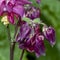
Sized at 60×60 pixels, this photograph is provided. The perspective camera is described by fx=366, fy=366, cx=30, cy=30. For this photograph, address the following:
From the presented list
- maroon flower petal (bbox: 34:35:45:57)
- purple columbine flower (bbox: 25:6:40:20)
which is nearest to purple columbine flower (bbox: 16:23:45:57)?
maroon flower petal (bbox: 34:35:45:57)

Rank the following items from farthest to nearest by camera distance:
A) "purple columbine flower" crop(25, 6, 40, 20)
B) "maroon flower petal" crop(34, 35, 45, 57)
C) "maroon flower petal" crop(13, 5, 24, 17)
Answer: "purple columbine flower" crop(25, 6, 40, 20) → "maroon flower petal" crop(34, 35, 45, 57) → "maroon flower petal" crop(13, 5, 24, 17)

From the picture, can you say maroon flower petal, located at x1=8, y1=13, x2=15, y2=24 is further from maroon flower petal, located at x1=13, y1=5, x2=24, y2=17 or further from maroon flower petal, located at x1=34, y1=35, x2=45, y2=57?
maroon flower petal, located at x1=34, y1=35, x2=45, y2=57

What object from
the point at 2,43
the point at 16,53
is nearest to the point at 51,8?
the point at 2,43

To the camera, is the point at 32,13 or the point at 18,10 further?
the point at 32,13

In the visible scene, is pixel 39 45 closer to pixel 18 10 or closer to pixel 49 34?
pixel 49 34

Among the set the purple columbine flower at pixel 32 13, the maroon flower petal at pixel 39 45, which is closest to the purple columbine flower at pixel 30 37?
the maroon flower petal at pixel 39 45

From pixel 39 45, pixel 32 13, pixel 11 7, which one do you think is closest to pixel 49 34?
pixel 39 45

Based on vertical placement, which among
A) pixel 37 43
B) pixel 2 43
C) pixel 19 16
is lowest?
pixel 2 43

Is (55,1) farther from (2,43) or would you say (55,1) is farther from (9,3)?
(9,3)
